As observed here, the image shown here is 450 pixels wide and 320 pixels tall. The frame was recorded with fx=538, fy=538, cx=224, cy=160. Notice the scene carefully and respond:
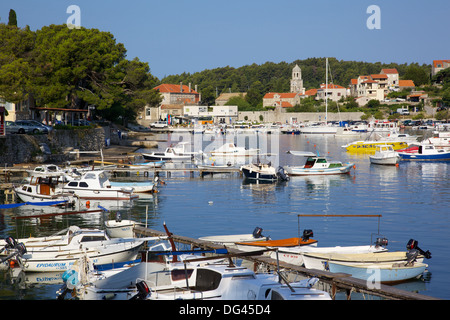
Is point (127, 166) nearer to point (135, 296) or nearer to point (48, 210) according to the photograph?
point (48, 210)

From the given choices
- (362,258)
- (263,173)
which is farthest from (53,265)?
(263,173)

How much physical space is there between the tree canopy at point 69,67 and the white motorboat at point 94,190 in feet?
55.8

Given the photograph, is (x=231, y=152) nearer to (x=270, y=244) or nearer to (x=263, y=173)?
(x=263, y=173)

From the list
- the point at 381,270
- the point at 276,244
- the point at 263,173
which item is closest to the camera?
the point at 381,270

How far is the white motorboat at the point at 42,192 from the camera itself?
33.3m

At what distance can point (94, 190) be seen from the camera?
35438 millimetres

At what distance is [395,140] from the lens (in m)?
81.2

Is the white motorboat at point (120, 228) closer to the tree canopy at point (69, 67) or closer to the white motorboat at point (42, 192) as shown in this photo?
the white motorboat at point (42, 192)

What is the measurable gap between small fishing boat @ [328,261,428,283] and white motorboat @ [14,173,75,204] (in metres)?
19.3

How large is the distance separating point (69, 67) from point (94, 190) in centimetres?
3451

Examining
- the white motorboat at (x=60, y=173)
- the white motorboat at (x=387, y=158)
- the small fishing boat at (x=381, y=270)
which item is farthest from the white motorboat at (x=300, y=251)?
the white motorboat at (x=387, y=158)

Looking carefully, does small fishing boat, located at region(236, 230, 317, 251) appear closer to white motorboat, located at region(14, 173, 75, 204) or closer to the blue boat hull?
white motorboat, located at region(14, 173, 75, 204)

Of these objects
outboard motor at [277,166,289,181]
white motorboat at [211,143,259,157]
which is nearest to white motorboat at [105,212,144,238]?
outboard motor at [277,166,289,181]

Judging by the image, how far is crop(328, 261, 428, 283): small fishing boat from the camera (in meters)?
19.2
